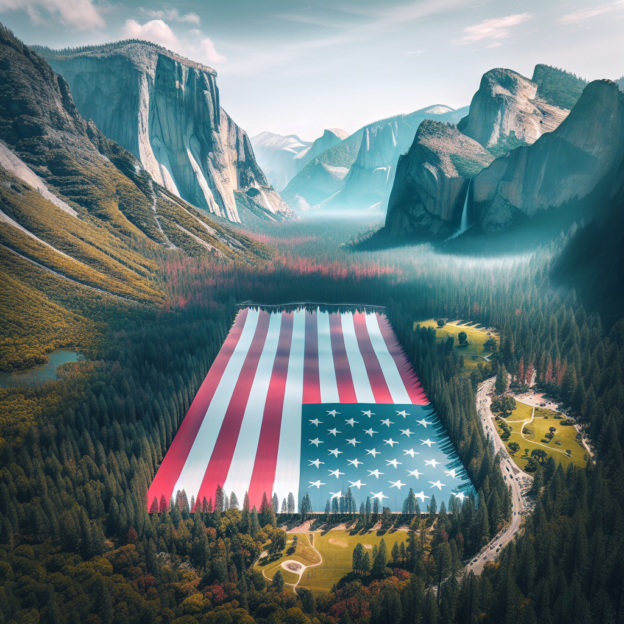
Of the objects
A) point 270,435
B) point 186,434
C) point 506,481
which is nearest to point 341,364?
point 270,435

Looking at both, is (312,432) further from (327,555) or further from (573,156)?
(573,156)

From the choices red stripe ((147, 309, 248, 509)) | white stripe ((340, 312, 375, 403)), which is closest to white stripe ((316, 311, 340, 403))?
white stripe ((340, 312, 375, 403))

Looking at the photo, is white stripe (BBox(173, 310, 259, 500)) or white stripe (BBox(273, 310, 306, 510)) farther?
white stripe (BBox(173, 310, 259, 500))

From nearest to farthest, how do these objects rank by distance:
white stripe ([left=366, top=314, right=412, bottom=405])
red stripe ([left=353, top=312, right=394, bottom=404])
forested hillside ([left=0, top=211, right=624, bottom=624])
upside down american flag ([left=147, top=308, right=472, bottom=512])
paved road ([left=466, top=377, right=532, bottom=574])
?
1. forested hillside ([left=0, top=211, right=624, bottom=624])
2. paved road ([left=466, top=377, right=532, bottom=574])
3. upside down american flag ([left=147, top=308, right=472, bottom=512])
4. white stripe ([left=366, top=314, right=412, bottom=405])
5. red stripe ([left=353, top=312, right=394, bottom=404])

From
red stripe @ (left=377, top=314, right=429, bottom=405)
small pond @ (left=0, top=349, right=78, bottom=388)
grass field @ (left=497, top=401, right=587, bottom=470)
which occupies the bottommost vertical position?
grass field @ (left=497, top=401, right=587, bottom=470)

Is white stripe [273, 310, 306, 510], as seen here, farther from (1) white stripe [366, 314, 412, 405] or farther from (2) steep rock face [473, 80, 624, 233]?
(2) steep rock face [473, 80, 624, 233]

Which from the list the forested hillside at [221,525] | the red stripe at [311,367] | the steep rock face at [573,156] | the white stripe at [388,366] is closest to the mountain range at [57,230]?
the forested hillside at [221,525]

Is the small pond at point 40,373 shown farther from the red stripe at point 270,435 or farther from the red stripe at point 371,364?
the red stripe at point 371,364
